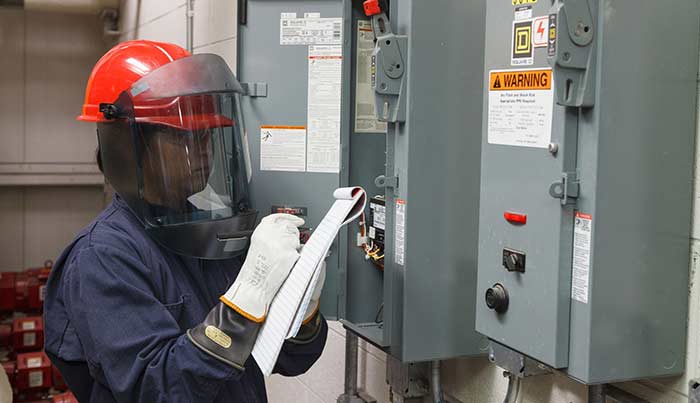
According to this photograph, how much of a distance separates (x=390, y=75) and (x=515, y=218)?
46 centimetres

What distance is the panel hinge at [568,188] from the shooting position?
4.65ft

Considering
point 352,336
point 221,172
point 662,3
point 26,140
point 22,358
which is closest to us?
point 662,3

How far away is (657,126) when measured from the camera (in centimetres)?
142

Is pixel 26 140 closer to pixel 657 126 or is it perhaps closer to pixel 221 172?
pixel 221 172

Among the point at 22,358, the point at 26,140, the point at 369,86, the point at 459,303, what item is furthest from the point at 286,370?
the point at 26,140

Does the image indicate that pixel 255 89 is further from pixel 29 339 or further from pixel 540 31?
pixel 29 339

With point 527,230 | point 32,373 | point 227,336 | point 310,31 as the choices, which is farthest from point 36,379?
point 527,230

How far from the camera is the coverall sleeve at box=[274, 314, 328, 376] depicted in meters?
1.85

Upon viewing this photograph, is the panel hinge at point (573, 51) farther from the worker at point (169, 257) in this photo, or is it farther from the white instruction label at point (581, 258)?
the worker at point (169, 257)

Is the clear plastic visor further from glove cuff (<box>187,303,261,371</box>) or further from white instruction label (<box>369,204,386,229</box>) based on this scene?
white instruction label (<box>369,204,386,229</box>)

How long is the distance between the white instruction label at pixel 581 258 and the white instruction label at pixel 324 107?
1054 mm

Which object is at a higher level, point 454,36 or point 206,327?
point 454,36

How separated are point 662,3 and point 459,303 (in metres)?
0.84

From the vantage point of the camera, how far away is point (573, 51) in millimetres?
1363
